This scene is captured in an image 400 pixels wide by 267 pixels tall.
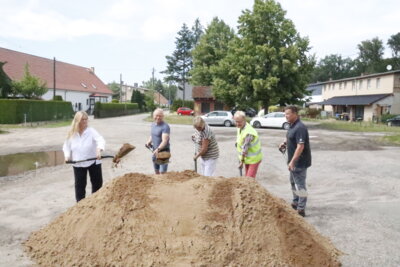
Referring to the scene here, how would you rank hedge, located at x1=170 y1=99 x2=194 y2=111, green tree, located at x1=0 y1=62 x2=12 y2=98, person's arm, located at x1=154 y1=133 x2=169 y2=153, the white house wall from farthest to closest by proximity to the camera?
hedge, located at x1=170 y1=99 x2=194 y2=111 < the white house wall < green tree, located at x1=0 y1=62 x2=12 y2=98 < person's arm, located at x1=154 y1=133 x2=169 y2=153

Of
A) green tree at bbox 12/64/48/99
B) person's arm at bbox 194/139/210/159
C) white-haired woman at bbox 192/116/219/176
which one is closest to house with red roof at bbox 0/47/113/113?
green tree at bbox 12/64/48/99

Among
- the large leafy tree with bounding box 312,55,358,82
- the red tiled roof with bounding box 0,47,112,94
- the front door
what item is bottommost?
the front door

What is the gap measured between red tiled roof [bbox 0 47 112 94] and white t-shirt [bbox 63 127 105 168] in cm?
4509

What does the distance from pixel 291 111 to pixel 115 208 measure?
3047 millimetres

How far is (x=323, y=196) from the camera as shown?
760 cm

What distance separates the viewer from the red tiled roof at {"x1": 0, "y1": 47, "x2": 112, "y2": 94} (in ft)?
155

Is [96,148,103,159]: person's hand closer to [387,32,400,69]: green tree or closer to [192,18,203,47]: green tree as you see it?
[192,18,203,47]: green tree

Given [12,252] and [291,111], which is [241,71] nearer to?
[291,111]

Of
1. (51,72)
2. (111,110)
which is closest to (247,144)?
(111,110)

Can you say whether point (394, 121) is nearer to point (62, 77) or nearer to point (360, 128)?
point (360, 128)

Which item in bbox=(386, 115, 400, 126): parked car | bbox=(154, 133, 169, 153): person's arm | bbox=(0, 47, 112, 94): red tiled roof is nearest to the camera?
bbox=(154, 133, 169, 153): person's arm

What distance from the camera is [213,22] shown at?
2168 inches

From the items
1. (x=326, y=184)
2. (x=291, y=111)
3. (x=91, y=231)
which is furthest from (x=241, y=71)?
(x=91, y=231)

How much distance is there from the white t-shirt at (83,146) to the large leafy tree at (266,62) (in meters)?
26.6
